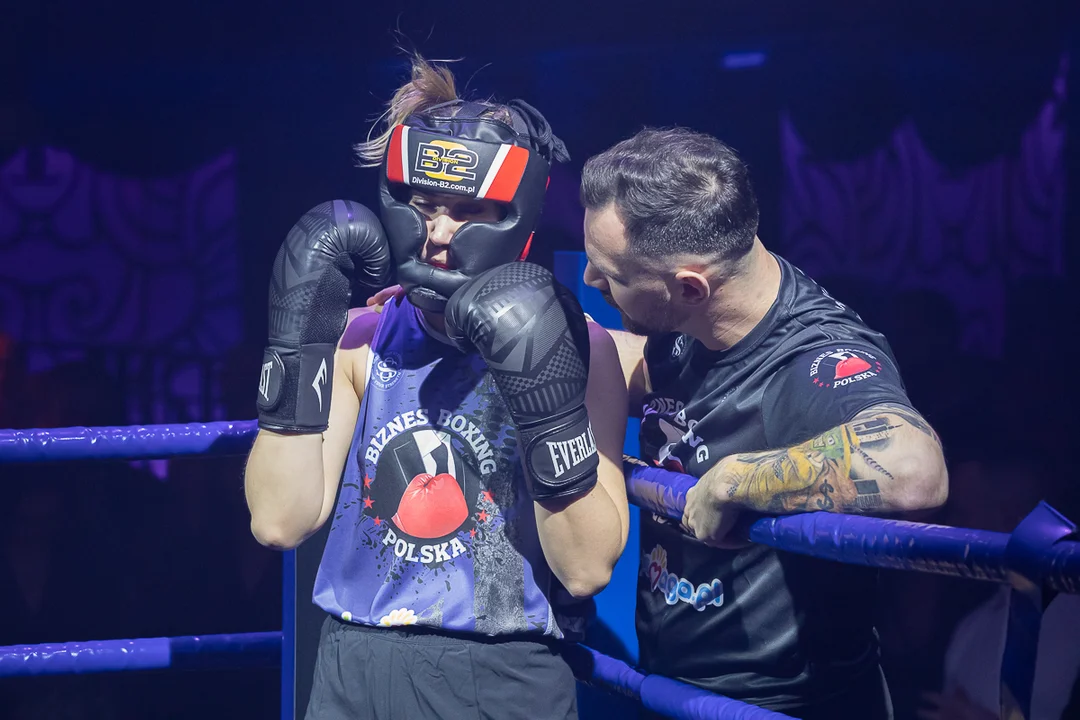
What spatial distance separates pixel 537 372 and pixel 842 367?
0.43 meters

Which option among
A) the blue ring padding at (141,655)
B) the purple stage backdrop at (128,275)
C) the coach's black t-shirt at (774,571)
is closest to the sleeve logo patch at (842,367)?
the coach's black t-shirt at (774,571)

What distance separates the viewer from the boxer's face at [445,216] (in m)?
1.49

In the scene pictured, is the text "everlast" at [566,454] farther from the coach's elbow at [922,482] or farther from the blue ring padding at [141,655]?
the blue ring padding at [141,655]

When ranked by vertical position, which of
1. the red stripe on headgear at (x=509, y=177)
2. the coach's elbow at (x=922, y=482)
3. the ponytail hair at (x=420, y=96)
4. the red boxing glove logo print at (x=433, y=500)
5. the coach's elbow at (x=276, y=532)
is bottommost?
the coach's elbow at (x=276, y=532)

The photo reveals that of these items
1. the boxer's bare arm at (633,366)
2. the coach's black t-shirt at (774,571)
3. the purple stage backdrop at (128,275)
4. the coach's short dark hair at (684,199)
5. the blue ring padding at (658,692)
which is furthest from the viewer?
the purple stage backdrop at (128,275)

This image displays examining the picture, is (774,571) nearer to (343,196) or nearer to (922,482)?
(922,482)

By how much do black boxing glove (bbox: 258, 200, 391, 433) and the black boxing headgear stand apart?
0.05 meters

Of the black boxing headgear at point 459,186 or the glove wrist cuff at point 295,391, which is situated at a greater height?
the black boxing headgear at point 459,186

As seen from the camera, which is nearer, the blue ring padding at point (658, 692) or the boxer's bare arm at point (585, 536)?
the blue ring padding at point (658, 692)

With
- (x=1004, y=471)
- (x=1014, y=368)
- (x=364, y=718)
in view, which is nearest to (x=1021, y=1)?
(x=1014, y=368)

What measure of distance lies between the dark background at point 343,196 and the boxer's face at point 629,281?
1871 mm

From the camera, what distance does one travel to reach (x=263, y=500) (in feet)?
4.86

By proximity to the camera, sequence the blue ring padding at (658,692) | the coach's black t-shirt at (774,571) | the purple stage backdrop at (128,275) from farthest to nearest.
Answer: the purple stage backdrop at (128,275)
the coach's black t-shirt at (774,571)
the blue ring padding at (658,692)

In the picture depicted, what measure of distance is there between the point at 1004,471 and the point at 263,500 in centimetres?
274
